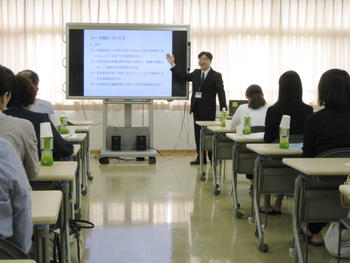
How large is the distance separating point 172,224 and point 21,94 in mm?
1795

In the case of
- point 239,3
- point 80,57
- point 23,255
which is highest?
point 239,3

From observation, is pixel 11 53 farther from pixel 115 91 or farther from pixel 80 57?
pixel 115 91

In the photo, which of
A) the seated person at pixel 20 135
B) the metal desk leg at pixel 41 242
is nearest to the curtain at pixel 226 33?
the seated person at pixel 20 135

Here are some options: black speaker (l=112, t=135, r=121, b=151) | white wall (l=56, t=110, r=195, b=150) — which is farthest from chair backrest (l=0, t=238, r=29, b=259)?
white wall (l=56, t=110, r=195, b=150)

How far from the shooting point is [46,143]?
2.57 metres

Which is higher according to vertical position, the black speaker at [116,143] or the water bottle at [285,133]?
the water bottle at [285,133]

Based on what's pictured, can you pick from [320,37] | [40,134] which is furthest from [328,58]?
[40,134]

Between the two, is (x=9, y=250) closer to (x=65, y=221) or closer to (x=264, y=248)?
(x=65, y=221)

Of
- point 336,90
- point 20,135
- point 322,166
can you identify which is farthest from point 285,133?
point 20,135

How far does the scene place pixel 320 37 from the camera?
8.14 m

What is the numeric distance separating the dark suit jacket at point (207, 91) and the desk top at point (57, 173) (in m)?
4.38

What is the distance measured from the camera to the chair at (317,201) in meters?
2.60

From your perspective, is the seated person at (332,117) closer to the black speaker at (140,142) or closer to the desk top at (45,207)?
the desk top at (45,207)

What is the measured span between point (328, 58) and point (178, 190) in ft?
15.3
